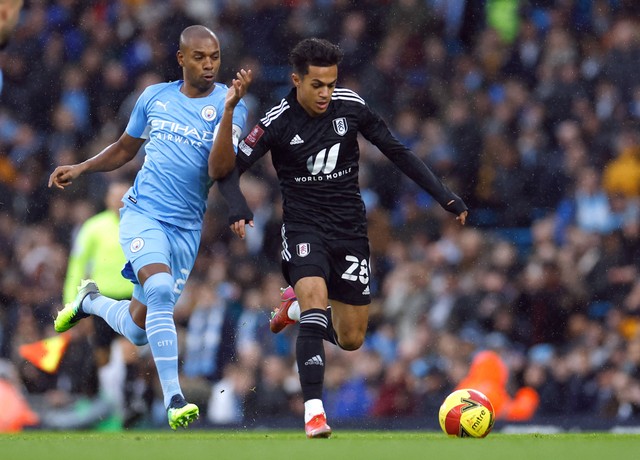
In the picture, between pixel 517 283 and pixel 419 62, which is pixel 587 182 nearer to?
pixel 517 283

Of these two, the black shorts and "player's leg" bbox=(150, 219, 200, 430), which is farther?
the black shorts

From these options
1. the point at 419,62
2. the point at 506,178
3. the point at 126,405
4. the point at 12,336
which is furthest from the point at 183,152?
the point at 419,62

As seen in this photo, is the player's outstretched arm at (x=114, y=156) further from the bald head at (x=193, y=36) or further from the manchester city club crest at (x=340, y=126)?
the manchester city club crest at (x=340, y=126)

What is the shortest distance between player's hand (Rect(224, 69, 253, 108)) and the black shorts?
0.95m

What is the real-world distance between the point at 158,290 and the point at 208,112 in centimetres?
125

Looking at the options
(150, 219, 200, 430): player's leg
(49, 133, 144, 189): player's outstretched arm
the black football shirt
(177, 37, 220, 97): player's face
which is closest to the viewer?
(150, 219, 200, 430): player's leg

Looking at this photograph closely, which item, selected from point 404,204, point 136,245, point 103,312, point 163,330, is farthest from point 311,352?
point 404,204

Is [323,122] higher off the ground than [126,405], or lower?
higher

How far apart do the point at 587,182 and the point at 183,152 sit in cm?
612

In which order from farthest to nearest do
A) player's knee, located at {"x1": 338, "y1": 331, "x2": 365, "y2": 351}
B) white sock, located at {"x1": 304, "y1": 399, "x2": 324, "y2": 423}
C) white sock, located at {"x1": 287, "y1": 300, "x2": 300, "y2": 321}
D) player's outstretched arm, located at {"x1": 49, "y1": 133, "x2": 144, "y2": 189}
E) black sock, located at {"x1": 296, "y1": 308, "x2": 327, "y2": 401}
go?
1. white sock, located at {"x1": 287, "y1": 300, "x2": 300, "y2": 321}
2. player's outstretched arm, located at {"x1": 49, "y1": 133, "x2": 144, "y2": 189}
3. player's knee, located at {"x1": 338, "y1": 331, "x2": 365, "y2": 351}
4. black sock, located at {"x1": 296, "y1": 308, "x2": 327, "y2": 401}
5. white sock, located at {"x1": 304, "y1": 399, "x2": 324, "y2": 423}

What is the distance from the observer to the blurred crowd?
12.4 meters

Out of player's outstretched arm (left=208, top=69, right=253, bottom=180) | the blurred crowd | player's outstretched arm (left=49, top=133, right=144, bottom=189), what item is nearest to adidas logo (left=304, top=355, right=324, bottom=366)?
player's outstretched arm (left=208, top=69, right=253, bottom=180)

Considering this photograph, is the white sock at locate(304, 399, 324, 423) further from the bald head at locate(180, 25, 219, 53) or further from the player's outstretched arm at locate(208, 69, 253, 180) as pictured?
the bald head at locate(180, 25, 219, 53)

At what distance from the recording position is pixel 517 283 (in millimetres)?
13062
